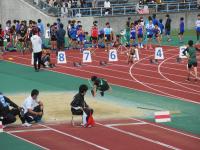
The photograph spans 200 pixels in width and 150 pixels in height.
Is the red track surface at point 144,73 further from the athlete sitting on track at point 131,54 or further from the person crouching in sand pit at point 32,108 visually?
the person crouching in sand pit at point 32,108

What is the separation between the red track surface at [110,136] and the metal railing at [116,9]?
96.7 ft

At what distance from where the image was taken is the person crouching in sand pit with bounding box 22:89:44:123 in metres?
18.2

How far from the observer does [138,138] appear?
55.0 ft

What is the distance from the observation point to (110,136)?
1694 centimetres

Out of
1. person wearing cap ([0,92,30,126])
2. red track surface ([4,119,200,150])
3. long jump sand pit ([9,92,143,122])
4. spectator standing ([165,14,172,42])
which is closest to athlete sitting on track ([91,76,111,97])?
long jump sand pit ([9,92,143,122])

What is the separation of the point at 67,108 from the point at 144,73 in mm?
8519

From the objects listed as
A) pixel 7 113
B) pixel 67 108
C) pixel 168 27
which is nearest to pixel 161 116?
pixel 67 108

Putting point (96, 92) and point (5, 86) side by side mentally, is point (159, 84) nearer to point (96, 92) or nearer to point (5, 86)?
Answer: point (96, 92)

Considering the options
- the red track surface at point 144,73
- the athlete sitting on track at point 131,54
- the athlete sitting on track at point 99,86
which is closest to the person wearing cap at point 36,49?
the red track surface at point 144,73

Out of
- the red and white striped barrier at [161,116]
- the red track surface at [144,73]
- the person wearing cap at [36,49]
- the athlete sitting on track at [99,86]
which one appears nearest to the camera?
the red and white striped barrier at [161,116]

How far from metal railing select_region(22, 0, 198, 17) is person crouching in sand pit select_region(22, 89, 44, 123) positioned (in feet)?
95.0

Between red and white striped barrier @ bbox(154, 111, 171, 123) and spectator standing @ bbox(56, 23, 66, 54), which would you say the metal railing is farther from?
red and white striped barrier @ bbox(154, 111, 171, 123)

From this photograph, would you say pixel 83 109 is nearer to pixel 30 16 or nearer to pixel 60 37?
pixel 60 37

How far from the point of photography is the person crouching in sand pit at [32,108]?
18172 mm
